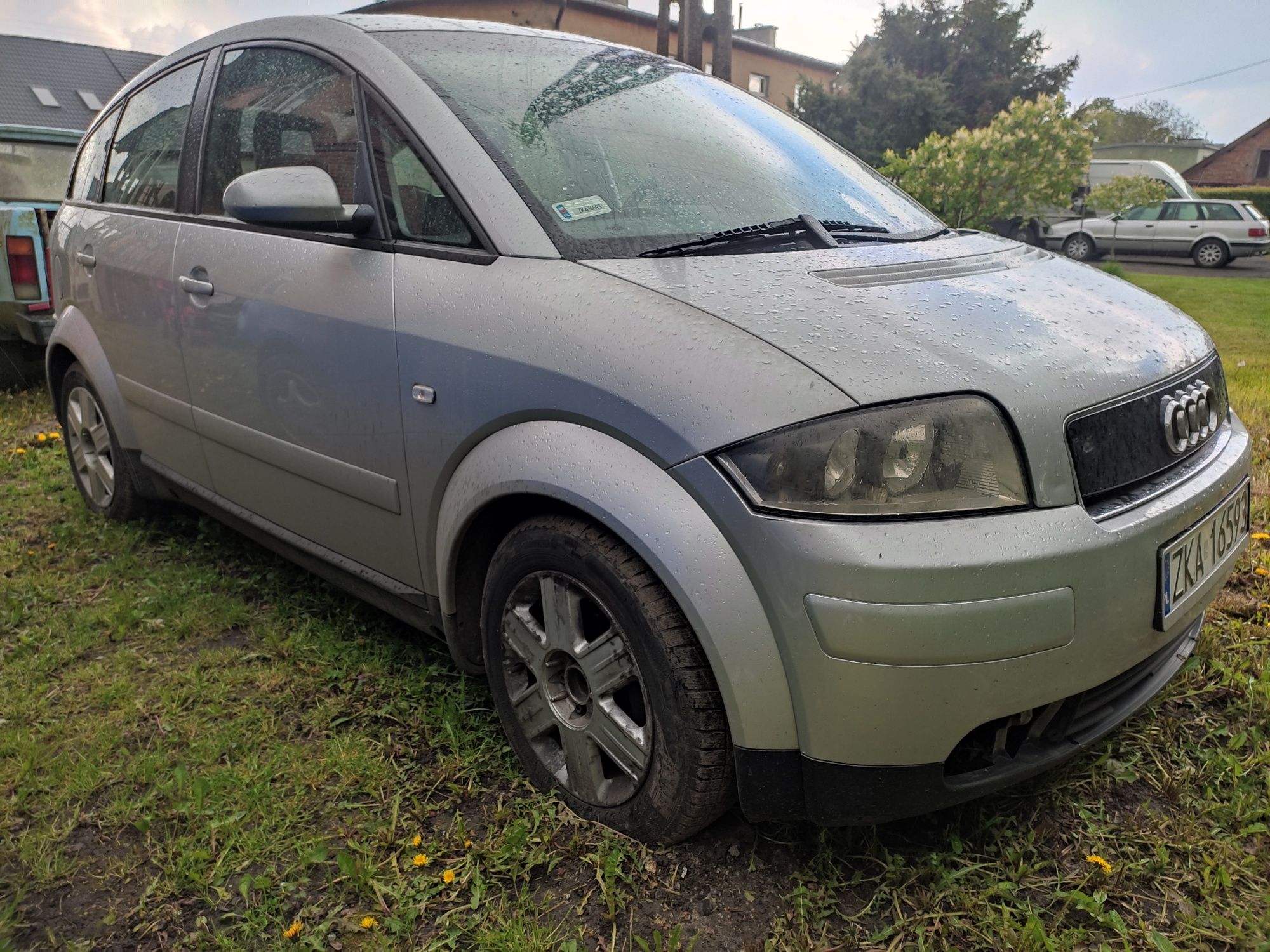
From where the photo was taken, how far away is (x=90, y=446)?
3650mm

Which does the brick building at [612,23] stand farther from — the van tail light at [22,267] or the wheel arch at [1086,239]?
the van tail light at [22,267]

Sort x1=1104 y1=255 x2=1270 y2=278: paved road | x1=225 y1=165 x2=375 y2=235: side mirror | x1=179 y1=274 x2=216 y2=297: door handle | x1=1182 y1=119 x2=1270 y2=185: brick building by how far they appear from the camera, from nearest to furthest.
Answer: x1=225 y1=165 x2=375 y2=235: side mirror < x1=179 y1=274 x2=216 y2=297: door handle < x1=1104 y1=255 x2=1270 y2=278: paved road < x1=1182 y1=119 x2=1270 y2=185: brick building

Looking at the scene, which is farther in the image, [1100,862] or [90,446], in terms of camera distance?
[90,446]

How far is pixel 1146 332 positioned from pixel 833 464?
0.90 meters

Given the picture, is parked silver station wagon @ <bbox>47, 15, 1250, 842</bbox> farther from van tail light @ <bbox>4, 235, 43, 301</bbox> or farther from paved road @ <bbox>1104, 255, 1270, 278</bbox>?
paved road @ <bbox>1104, 255, 1270, 278</bbox>

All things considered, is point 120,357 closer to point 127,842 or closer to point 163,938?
point 127,842

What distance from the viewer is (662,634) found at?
1.60 meters

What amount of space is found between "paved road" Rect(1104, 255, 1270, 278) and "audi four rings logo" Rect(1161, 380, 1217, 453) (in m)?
15.3

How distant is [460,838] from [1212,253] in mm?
19512

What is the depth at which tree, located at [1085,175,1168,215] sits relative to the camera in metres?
15.0

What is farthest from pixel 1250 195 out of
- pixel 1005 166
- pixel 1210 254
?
pixel 1005 166

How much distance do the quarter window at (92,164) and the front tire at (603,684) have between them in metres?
2.56

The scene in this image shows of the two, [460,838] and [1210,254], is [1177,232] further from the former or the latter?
[460,838]

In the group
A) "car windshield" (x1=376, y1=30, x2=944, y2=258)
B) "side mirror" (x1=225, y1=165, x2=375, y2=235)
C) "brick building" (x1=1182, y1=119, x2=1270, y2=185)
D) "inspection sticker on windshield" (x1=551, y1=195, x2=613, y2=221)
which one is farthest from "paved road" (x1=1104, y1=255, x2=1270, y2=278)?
"brick building" (x1=1182, y1=119, x2=1270, y2=185)
